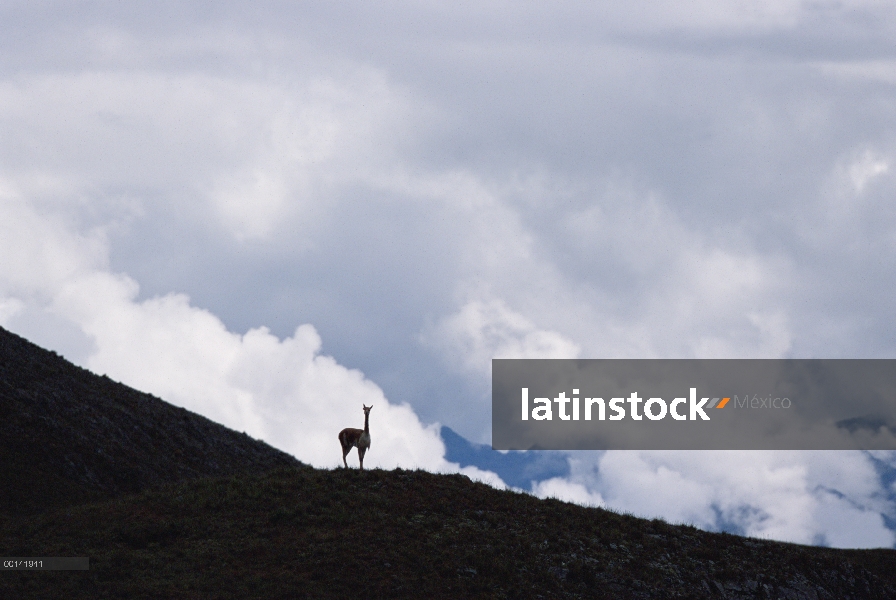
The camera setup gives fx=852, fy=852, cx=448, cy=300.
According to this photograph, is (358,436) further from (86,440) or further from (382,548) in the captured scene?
(86,440)

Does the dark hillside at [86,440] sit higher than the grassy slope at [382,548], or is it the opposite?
the dark hillside at [86,440]

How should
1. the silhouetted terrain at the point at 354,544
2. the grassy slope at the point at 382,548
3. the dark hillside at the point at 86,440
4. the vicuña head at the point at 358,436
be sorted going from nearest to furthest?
1. the grassy slope at the point at 382,548
2. the silhouetted terrain at the point at 354,544
3. the vicuña head at the point at 358,436
4. the dark hillside at the point at 86,440

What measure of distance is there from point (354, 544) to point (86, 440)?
25.8m

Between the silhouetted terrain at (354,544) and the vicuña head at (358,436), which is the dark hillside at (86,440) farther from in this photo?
the vicuña head at (358,436)

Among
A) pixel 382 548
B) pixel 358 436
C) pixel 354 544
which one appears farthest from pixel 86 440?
pixel 382 548

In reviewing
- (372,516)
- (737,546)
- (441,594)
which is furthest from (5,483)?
(737,546)

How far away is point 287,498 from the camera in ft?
125

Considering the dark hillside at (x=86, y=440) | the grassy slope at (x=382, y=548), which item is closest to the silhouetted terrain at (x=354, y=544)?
the grassy slope at (x=382, y=548)

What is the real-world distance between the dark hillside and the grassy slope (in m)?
7.41

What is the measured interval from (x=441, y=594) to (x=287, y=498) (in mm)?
10207

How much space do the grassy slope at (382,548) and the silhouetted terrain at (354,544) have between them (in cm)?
7

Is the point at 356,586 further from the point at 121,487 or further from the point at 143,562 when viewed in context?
the point at 121,487

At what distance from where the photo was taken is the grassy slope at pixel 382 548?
31.0 meters

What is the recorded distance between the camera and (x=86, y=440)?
51.8 m
